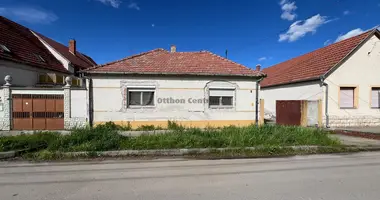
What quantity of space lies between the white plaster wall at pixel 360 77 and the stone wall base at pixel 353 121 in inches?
7.5

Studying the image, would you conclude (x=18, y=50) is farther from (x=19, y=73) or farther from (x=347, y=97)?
(x=347, y=97)

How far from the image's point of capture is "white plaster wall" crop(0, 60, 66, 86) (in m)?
11.0

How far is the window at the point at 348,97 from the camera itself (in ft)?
42.2

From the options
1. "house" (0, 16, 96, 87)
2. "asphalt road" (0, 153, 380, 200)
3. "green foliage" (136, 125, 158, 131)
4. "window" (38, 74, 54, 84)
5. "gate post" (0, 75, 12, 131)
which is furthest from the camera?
"window" (38, 74, 54, 84)

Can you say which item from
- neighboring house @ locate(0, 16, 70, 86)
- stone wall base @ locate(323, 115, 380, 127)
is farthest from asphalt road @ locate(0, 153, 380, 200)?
neighboring house @ locate(0, 16, 70, 86)

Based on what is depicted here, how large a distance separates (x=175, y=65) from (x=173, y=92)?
1.60 meters

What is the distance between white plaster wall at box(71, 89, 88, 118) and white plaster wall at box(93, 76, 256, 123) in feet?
1.60

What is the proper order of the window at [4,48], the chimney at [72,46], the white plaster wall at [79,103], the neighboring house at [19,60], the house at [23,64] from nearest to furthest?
1. the white plaster wall at [79,103]
2. the neighboring house at [19,60]
3. the house at [23,64]
4. the window at [4,48]
5. the chimney at [72,46]

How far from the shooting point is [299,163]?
5680 millimetres

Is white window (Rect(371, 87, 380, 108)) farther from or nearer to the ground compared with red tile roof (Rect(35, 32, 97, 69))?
nearer to the ground

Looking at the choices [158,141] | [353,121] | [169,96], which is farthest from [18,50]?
[353,121]

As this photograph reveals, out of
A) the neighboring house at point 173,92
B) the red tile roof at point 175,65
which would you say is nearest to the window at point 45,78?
the neighboring house at point 173,92

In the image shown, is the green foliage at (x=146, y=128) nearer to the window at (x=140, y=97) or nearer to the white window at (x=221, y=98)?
the window at (x=140, y=97)

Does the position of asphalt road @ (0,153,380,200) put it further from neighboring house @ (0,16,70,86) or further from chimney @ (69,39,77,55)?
chimney @ (69,39,77,55)
